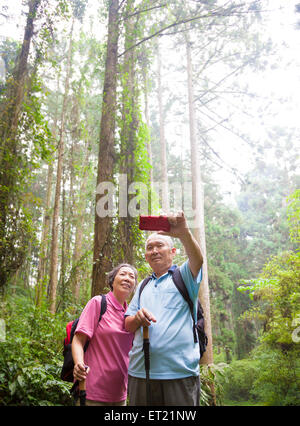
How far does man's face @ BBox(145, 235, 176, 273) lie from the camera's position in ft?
7.23

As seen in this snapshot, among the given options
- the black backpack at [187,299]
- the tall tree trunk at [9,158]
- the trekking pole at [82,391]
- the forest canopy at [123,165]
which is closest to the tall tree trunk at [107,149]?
the forest canopy at [123,165]

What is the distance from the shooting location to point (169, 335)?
190 cm

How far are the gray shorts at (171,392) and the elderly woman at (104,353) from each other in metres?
0.24

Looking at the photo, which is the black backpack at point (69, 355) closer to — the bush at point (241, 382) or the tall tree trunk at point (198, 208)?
the tall tree trunk at point (198, 208)

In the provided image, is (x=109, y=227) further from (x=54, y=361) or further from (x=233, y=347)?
(x=233, y=347)

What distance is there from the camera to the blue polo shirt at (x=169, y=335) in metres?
1.84

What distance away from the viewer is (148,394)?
1.79 meters

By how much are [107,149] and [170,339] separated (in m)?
3.51

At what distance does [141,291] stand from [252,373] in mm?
13423

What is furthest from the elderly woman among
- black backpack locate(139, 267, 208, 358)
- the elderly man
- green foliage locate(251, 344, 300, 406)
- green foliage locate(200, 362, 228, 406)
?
green foliage locate(251, 344, 300, 406)

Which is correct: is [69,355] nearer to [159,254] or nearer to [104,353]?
[104,353]

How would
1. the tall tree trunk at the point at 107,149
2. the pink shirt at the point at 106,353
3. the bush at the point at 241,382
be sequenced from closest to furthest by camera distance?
1. the pink shirt at the point at 106,353
2. the tall tree trunk at the point at 107,149
3. the bush at the point at 241,382

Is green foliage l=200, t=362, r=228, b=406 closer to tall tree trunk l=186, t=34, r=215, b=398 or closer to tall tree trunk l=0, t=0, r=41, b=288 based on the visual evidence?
tall tree trunk l=186, t=34, r=215, b=398

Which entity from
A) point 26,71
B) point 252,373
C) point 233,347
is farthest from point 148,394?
point 233,347
